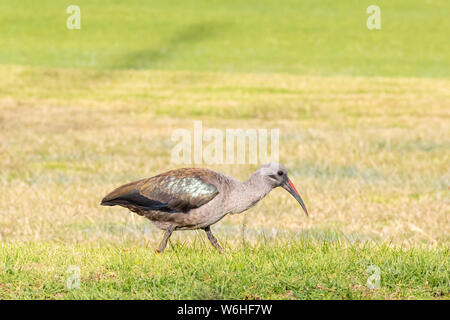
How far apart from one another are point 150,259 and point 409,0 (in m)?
50.8

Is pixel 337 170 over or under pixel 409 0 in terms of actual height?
under

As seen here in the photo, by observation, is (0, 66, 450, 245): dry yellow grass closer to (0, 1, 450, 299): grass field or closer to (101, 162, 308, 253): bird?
(0, 1, 450, 299): grass field

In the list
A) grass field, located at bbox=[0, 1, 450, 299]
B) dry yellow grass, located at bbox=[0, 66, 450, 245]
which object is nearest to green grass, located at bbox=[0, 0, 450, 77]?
grass field, located at bbox=[0, 1, 450, 299]

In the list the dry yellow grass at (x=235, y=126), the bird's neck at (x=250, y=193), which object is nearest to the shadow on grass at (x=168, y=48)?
the dry yellow grass at (x=235, y=126)

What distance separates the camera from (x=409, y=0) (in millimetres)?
54062

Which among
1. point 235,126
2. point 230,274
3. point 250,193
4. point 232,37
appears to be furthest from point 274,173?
point 232,37

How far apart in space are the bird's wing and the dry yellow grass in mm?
1057

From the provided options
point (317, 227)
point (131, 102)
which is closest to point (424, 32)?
point (131, 102)

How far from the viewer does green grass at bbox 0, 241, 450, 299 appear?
5551 millimetres

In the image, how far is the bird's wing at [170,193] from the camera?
19.1ft

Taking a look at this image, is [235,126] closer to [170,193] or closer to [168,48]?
[170,193]

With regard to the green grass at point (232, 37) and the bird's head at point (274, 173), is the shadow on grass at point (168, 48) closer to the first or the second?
the green grass at point (232, 37)

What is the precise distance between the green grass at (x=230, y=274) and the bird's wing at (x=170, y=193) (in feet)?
1.48
